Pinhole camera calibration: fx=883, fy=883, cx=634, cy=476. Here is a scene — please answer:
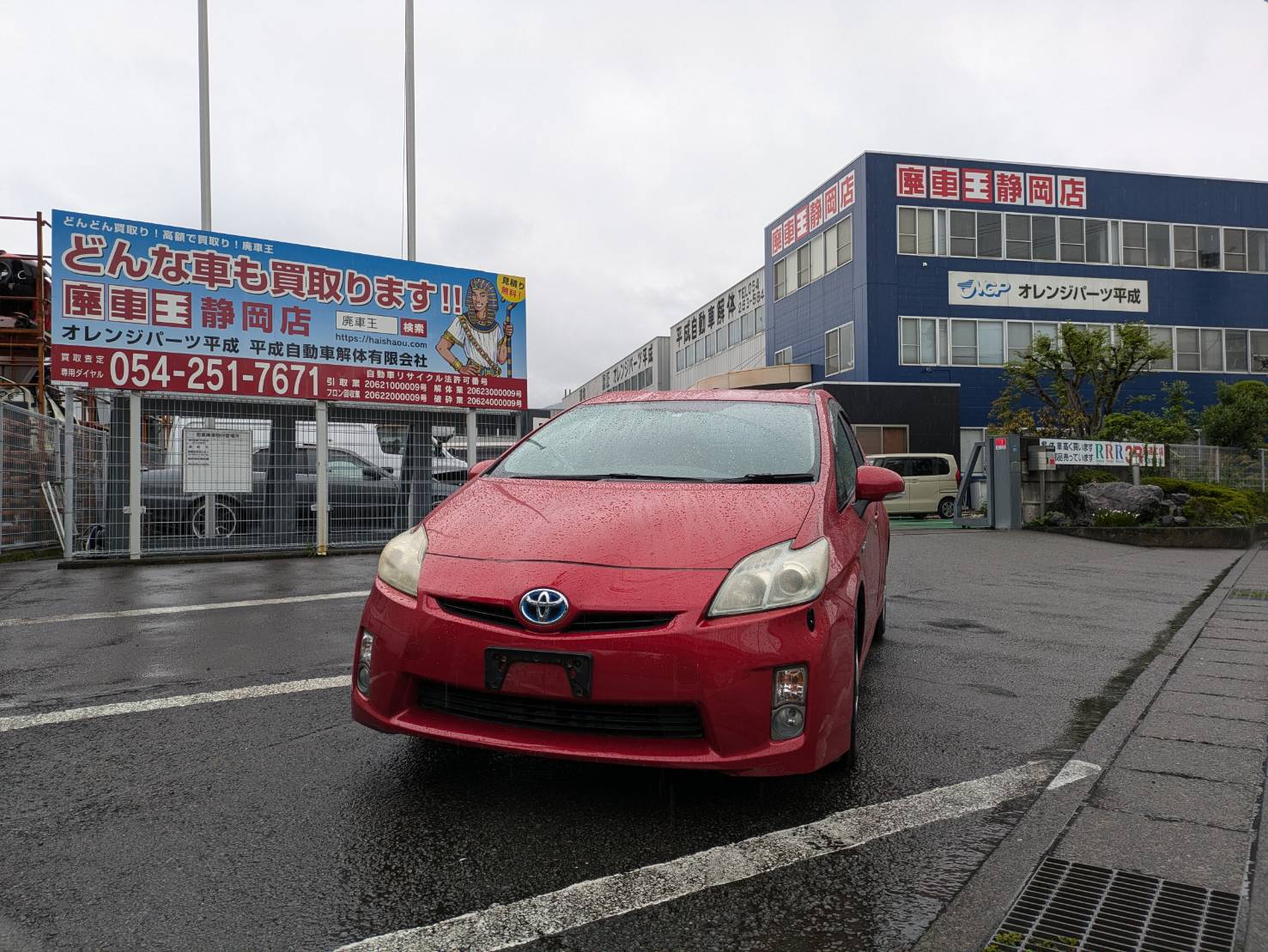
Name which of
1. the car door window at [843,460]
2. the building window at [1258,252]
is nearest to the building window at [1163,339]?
the building window at [1258,252]

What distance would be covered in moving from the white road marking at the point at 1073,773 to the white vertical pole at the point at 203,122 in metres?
15.8

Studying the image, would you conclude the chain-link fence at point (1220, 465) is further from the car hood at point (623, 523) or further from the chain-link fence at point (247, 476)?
the car hood at point (623, 523)

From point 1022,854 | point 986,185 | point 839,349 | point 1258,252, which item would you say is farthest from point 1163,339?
point 1022,854

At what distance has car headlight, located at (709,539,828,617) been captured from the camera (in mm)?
2650

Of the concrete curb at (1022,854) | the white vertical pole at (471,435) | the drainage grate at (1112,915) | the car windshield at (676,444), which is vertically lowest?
the drainage grate at (1112,915)

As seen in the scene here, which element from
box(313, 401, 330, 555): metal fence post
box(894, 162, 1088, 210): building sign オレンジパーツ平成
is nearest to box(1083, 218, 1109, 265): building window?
box(894, 162, 1088, 210): building sign オレンジパーツ平成

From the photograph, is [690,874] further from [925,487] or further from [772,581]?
[925,487]

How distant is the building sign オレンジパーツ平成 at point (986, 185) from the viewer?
30.6 m

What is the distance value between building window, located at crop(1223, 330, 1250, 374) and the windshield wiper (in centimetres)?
3701

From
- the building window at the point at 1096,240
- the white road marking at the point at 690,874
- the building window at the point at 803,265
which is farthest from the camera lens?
the building window at the point at 803,265

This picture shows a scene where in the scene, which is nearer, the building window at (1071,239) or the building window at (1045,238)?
the building window at (1045,238)

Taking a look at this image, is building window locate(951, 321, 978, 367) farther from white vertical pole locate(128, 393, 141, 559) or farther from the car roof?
the car roof

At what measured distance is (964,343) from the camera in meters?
31.2

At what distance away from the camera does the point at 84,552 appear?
32.4 ft
